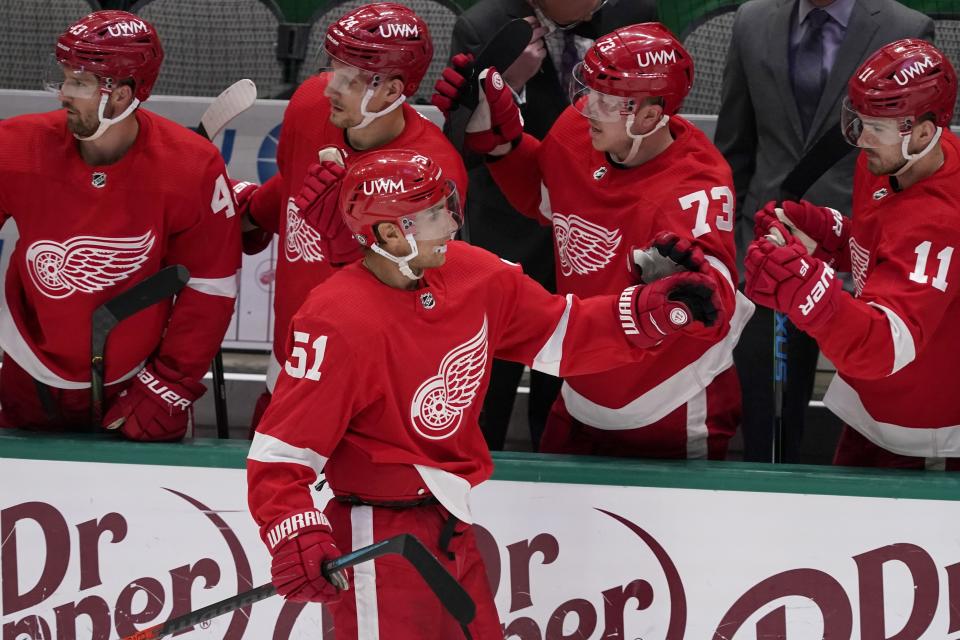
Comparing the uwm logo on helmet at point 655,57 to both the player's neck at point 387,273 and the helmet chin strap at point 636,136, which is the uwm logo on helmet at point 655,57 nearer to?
the helmet chin strap at point 636,136

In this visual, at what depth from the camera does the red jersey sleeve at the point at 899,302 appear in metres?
3.00

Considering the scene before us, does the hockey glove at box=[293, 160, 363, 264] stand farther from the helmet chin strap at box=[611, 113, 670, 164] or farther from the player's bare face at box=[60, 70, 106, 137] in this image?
the helmet chin strap at box=[611, 113, 670, 164]

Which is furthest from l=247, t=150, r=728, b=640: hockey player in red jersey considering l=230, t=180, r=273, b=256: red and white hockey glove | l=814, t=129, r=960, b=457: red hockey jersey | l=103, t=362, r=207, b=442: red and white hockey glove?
l=230, t=180, r=273, b=256: red and white hockey glove

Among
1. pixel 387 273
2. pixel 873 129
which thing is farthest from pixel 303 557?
pixel 873 129

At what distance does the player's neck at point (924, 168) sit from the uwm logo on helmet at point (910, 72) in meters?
0.18

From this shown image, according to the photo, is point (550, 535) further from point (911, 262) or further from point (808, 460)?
point (808, 460)

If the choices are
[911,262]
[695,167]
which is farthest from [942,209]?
[695,167]

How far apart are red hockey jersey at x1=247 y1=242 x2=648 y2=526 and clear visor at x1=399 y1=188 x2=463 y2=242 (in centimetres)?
12

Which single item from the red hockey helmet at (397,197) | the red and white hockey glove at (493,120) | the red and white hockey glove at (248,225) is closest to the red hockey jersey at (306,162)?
the red and white hockey glove at (493,120)

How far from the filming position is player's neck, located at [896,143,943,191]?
317 centimetres

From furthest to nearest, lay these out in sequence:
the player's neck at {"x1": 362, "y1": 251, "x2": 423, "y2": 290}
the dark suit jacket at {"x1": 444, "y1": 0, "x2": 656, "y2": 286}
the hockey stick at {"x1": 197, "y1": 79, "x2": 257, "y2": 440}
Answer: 1. the dark suit jacket at {"x1": 444, "y1": 0, "x2": 656, "y2": 286}
2. the hockey stick at {"x1": 197, "y1": 79, "x2": 257, "y2": 440}
3. the player's neck at {"x1": 362, "y1": 251, "x2": 423, "y2": 290}

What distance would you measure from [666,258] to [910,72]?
70 cm

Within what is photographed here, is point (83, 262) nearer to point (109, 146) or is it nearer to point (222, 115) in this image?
point (109, 146)

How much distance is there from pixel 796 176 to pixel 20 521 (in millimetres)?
2216
